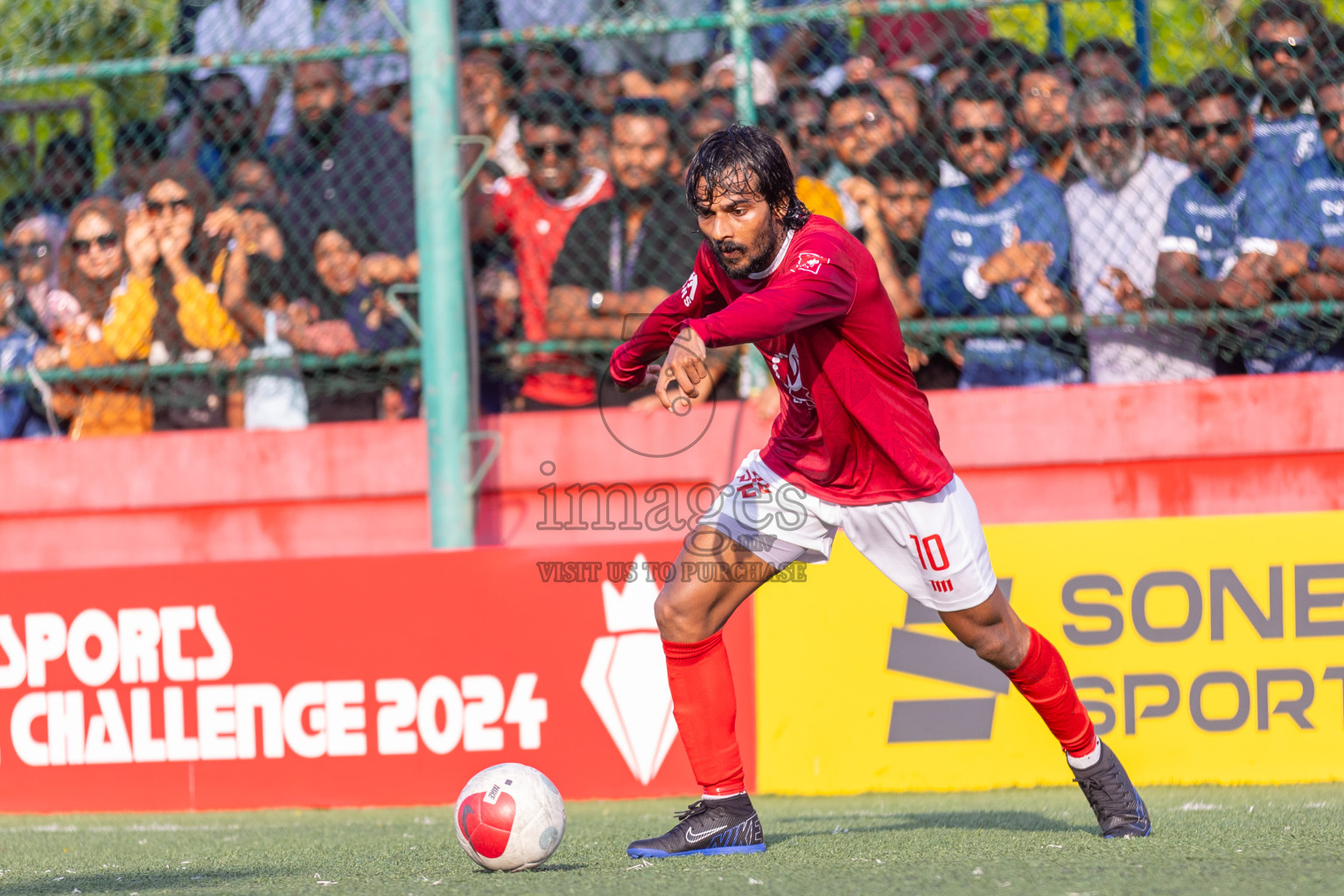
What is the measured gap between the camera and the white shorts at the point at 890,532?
4090mm

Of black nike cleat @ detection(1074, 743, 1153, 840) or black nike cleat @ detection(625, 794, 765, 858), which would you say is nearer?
black nike cleat @ detection(625, 794, 765, 858)

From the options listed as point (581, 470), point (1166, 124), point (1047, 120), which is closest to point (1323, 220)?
point (1166, 124)

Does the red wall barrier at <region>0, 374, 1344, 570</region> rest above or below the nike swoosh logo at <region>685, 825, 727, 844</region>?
above

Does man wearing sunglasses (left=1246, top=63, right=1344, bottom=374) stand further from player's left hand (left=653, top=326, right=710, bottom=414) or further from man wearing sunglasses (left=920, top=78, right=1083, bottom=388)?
player's left hand (left=653, top=326, right=710, bottom=414)

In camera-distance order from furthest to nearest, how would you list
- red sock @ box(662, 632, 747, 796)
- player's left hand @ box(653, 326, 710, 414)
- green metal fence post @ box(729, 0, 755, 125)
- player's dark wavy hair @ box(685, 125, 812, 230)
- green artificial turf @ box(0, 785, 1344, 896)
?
1. green metal fence post @ box(729, 0, 755, 125)
2. red sock @ box(662, 632, 747, 796)
3. player's dark wavy hair @ box(685, 125, 812, 230)
4. green artificial turf @ box(0, 785, 1344, 896)
5. player's left hand @ box(653, 326, 710, 414)

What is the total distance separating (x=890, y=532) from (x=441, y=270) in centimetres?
274

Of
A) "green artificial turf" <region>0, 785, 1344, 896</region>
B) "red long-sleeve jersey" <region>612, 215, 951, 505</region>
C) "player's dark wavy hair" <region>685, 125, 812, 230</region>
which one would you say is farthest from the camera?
"red long-sleeve jersey" <region>612, 215, 951, 505</region>

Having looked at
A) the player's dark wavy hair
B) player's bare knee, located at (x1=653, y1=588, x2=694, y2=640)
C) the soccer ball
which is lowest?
the soccer ball

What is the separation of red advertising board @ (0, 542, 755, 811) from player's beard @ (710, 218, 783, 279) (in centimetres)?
195

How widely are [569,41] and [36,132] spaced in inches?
109

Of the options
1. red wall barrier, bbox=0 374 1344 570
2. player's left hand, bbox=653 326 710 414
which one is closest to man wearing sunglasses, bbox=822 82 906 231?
red wall barrier, bbox=0 374 1344 570

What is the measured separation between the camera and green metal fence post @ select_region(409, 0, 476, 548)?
611 cm

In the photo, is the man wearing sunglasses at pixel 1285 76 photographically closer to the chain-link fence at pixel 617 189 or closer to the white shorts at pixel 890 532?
the chain-link fence at pixel 617 189

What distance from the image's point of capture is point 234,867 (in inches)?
166
